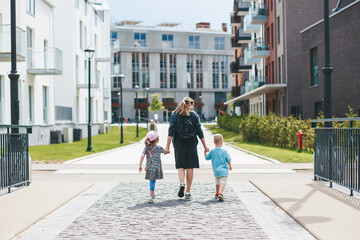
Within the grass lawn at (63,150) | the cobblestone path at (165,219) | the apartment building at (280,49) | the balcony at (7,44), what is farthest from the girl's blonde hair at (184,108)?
the apartment building at (280,49)

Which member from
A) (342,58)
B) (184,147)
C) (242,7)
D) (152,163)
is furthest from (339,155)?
(242,7)

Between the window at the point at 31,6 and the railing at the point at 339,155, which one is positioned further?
the window at the point at 31,6

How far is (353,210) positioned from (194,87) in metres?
87.4

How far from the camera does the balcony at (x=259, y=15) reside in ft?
134

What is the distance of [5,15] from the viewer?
23.3 m

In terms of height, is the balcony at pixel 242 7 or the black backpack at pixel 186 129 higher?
the balcony at pixel 242 7

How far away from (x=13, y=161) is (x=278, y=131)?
1711 centimetres

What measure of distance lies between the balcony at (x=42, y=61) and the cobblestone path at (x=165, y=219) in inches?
737

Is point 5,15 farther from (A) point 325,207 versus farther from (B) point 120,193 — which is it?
(A) point 325,207

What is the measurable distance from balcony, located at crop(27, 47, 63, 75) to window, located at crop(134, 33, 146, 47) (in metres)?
64.1

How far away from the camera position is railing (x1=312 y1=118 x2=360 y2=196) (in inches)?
324

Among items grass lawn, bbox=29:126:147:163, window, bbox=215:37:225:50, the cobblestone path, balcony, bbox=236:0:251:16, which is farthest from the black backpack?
window, bbox=215:37:225:50

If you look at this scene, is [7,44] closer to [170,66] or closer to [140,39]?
[140,39]

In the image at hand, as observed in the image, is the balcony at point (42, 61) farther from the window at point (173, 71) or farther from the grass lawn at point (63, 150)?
the window at point (173, 71)
